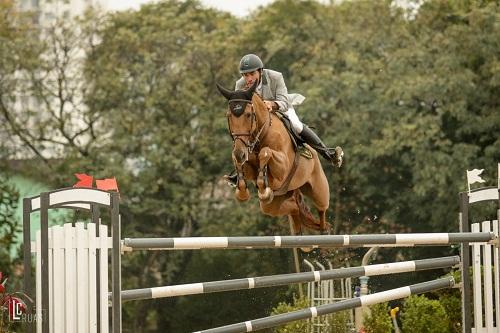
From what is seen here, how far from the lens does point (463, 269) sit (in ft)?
23.7

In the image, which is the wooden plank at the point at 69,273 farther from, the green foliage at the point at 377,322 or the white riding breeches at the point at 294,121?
the green foliage at the point at 377,322

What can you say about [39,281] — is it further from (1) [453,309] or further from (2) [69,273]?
(1) [453,309]

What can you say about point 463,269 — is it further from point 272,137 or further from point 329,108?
point 329,108

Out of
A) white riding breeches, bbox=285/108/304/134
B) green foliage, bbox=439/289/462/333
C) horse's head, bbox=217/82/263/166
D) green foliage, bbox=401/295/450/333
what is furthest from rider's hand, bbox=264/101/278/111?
green foliage, bbox=439/289/462/333

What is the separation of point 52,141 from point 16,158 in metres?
0.82

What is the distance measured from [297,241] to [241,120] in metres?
1.46

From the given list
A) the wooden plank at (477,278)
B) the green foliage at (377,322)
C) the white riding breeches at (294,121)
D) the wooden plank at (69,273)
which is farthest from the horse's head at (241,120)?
the green foliage at (377,322)

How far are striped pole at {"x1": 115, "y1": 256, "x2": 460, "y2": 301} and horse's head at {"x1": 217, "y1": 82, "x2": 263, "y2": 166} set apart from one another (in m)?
1.06

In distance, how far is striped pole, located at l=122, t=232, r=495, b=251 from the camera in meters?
5.51

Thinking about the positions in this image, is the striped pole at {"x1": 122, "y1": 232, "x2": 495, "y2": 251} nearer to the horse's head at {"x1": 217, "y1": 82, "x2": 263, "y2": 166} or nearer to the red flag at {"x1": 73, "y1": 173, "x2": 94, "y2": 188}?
the red flag at {"x1": 73, "y1": 173, "x2": 94, "y2": 188}

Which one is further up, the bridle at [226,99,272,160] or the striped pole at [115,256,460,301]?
the bridle at [226,99,272,160]

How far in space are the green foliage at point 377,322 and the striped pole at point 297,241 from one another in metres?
3.73

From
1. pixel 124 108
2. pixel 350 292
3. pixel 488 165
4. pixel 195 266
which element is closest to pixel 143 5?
pixel 124 108

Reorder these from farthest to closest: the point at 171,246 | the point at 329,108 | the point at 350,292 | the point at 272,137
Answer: the point at 329,108 → the point at 350,292 → the point at 272,137 → the point at 171,246
